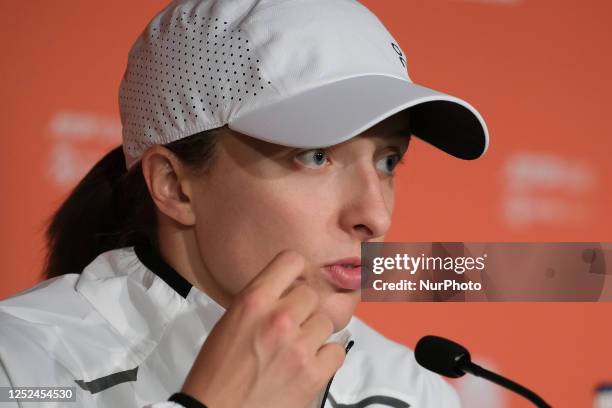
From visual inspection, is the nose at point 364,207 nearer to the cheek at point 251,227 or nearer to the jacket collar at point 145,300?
the cheek at point 251,227

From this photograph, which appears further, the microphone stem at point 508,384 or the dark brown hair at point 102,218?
the dark brown hair at point 102,218

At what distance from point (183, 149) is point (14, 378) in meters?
0.28

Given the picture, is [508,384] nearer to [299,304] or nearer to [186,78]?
[299,304]

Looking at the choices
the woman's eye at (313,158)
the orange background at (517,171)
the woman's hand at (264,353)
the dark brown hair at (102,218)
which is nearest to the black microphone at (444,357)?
the woman's hand at (264,353)

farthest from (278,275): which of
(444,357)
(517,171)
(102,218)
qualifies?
(517,171)

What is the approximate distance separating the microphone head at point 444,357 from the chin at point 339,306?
0.42 feet

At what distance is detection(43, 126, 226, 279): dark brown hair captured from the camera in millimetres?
1047

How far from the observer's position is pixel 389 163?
95 centimetres

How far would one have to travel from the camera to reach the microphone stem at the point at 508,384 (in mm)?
695

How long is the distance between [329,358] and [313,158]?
236 millimetres

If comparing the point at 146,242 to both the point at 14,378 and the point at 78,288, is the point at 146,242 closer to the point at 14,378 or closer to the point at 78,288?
the point at 78,288

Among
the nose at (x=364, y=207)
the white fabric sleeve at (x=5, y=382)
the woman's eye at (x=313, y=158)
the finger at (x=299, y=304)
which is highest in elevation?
the woman's eye at (x=313, y=158)

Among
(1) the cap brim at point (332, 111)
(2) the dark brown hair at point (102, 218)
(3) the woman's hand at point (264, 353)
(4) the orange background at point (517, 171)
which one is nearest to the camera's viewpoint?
(3) the woman's hand at point (264, 353)

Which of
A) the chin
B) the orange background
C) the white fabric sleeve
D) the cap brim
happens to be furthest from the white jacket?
the orange background
